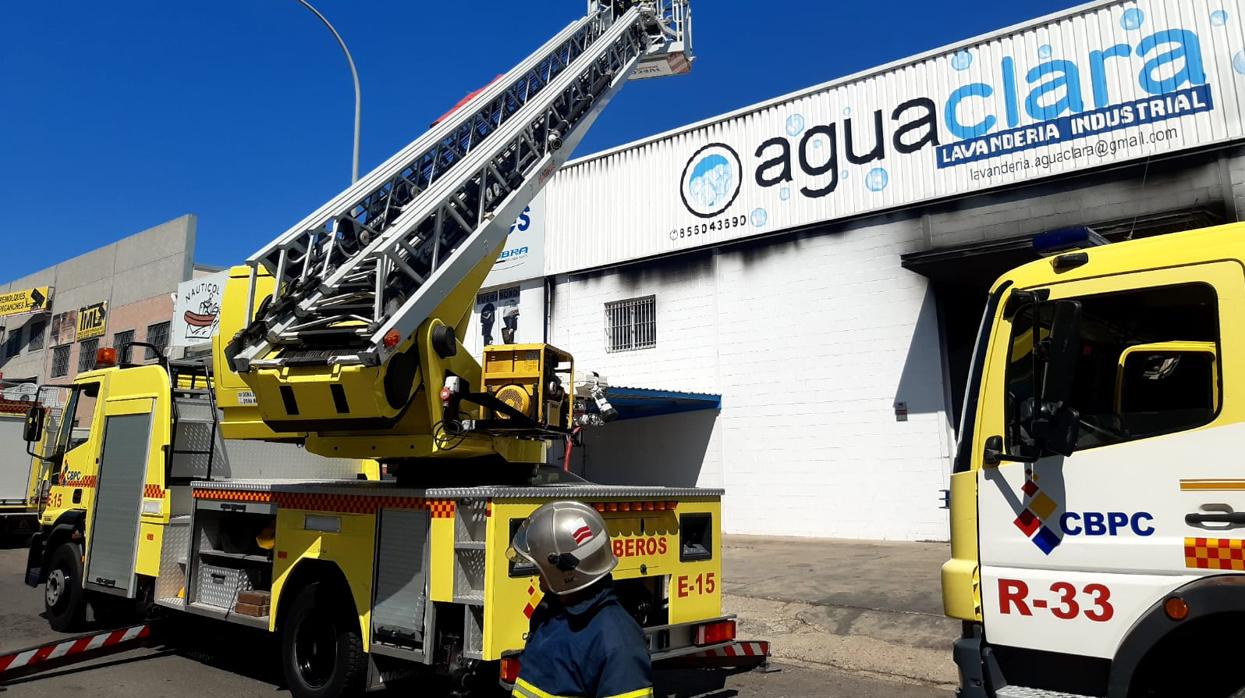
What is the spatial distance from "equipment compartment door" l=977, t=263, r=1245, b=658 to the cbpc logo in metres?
13.7

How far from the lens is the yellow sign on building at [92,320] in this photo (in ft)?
105

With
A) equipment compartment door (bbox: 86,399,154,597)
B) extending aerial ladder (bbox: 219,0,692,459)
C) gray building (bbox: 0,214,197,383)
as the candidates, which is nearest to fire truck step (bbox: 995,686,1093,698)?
extending aerial ladder (bbox: 219,0,692,459)

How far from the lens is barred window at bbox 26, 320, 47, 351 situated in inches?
1431

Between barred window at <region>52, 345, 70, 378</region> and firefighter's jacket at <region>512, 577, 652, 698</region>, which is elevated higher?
barred window at <region>52, 345, 70, 378</region>

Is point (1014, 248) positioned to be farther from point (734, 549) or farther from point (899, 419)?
point (734, 549)

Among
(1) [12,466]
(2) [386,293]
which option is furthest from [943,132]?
(1) [12,466]

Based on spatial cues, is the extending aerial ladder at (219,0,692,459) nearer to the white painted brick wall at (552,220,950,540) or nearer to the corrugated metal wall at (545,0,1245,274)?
the white painted brick wall at (552,220,950,540)

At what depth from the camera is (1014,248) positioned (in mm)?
12938

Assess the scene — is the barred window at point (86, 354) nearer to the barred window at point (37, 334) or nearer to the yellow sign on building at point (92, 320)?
the yellow sign on building at point (92, 320)

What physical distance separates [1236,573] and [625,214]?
16.3 metres

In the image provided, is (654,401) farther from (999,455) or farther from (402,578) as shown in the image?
(999,455)

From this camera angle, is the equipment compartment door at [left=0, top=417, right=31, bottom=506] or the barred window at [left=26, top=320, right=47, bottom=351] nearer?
the equipment compartment door at [left=0, top=417, right=31, bottom=506]

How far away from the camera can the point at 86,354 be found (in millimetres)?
33531

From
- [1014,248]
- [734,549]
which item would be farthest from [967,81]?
[734,549]
